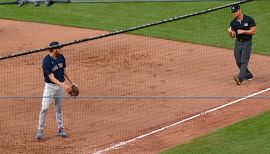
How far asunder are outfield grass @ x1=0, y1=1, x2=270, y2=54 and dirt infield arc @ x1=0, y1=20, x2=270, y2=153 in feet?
2.22

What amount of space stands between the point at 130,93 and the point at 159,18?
639cm

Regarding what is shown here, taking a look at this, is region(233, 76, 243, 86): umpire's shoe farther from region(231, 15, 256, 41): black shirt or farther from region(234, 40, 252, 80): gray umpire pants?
region(231, 15, 256, 41): black shirt

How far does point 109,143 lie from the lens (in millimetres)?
11766

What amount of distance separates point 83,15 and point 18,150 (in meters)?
9.88

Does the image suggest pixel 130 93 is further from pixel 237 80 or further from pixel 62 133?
pixel 62 133

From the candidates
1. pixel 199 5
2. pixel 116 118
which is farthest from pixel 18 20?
pixel 116 118

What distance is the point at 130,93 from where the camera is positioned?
1429cm

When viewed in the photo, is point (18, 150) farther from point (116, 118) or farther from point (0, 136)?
point (116, 118)

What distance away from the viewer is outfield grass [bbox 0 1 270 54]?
1825 centimetres

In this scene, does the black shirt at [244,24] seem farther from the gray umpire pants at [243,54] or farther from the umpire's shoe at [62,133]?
the umpire's shoe at [62,133]

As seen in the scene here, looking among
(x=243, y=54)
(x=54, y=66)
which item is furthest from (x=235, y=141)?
(x=243, y=54)

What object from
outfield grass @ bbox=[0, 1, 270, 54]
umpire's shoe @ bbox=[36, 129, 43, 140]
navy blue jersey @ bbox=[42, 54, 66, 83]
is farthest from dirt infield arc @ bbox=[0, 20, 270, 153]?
navy blue jersey @ bbox=[42, 54, 66, 83]

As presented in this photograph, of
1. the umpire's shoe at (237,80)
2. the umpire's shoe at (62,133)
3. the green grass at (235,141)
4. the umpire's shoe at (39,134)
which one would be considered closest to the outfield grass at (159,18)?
the umpire's shoe at (237,80)

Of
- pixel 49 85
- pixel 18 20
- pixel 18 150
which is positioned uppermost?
pixel 18 20
